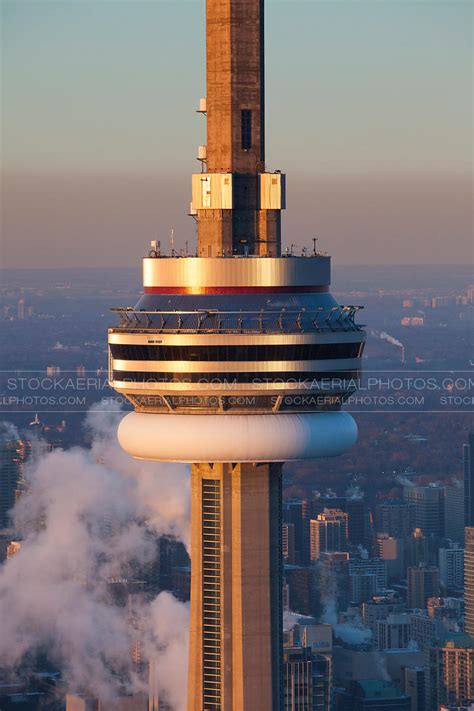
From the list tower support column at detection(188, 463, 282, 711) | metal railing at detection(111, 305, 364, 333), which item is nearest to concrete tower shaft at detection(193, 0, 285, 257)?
metal railing at detection(111, 305, 364, 333)

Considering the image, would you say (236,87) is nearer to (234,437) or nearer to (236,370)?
(236,370)

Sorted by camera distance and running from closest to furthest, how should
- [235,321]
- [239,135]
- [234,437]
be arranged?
[235,321] < [234,437] < [239,135]

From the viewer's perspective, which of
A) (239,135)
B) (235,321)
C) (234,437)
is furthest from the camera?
(239,135)

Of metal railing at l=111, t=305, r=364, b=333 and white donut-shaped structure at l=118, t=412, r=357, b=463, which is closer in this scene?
metal railing at l=111, t=305, r=364, b=333

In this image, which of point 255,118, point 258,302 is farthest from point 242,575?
point 255,118

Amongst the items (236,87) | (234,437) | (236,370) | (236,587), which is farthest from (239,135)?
(236,587)

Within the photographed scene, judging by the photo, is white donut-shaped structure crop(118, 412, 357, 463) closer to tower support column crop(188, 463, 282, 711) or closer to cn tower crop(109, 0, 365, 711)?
cn tower crop(109, 0, 365, 711)

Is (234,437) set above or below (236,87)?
below
